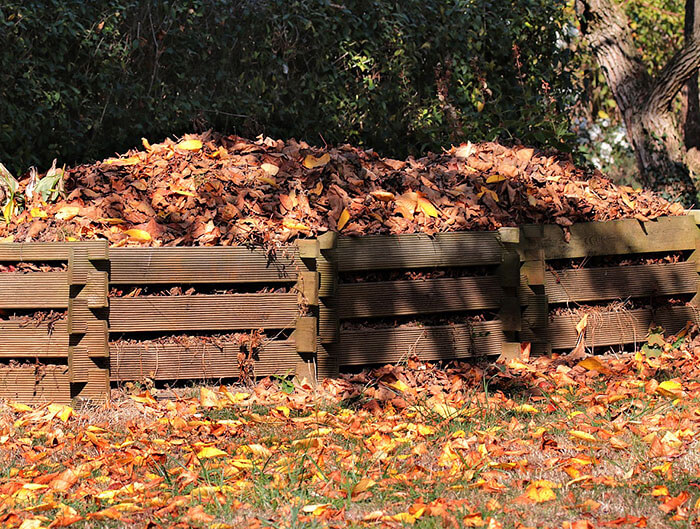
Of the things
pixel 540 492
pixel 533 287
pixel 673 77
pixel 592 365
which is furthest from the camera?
pixel 673 77

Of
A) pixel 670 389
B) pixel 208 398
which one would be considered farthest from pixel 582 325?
pixel 208 398

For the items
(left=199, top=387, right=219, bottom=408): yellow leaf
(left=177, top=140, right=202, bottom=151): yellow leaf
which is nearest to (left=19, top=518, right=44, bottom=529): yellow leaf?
(left=199, top=387, right=219, bottom=408): yellow leaf

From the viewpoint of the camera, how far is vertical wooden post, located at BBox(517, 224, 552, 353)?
6.20 m

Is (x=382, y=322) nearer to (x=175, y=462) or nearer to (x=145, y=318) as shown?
(x=145, y=318)

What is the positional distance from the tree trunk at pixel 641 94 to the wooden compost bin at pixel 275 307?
407cm

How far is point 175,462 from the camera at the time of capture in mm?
4211

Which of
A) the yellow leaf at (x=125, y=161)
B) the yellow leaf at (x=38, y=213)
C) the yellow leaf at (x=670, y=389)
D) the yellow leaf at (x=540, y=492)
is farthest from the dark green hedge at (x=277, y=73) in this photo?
the yellow leaf at (x=540, y=492)

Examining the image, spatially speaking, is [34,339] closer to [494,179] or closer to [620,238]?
[494,179]

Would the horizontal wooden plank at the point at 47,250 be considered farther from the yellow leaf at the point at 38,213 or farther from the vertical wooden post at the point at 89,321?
the yellow leaf at the point at 38,213

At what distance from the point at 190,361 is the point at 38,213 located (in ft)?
5.14

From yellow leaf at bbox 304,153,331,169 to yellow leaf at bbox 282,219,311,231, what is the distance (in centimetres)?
79

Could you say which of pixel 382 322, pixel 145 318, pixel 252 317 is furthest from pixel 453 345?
pixel 145 318

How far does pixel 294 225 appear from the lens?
5.93 meters

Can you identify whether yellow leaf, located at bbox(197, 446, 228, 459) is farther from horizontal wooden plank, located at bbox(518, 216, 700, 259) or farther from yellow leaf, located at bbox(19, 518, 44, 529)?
horizontal wooden plank, located at bbox(518, 216, 700, 259)
